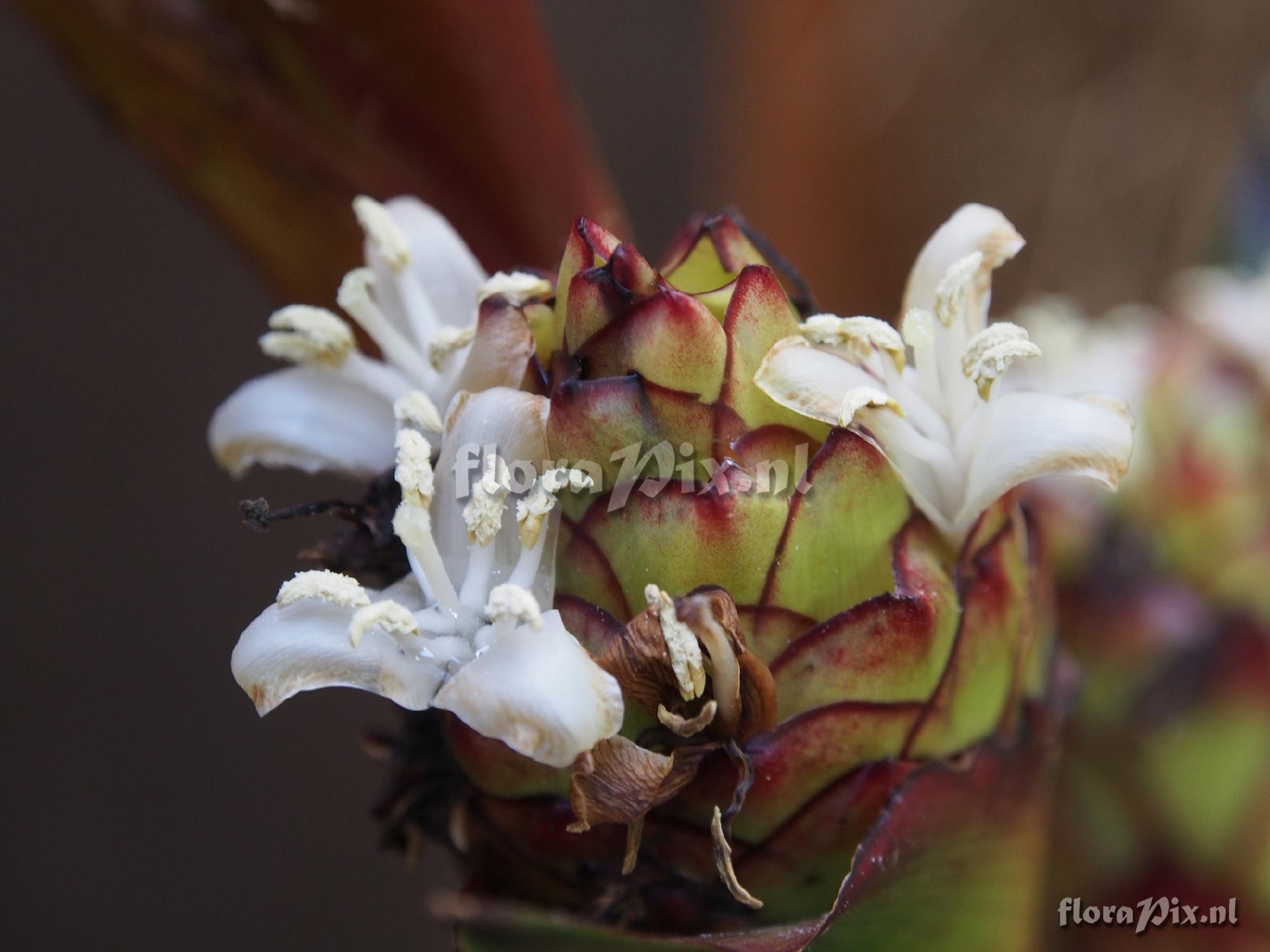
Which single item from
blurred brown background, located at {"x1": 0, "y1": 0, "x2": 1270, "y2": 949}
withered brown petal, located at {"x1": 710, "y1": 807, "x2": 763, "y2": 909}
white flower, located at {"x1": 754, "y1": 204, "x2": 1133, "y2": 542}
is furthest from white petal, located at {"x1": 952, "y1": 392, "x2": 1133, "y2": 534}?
blurred brown background, located at {"x1": 0, "y1": 0, "x2": 1270, "y2": 949}

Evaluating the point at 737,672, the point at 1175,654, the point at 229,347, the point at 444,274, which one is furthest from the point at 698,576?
the point at 229,347

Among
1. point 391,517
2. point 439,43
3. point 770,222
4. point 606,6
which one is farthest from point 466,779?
point 606,6

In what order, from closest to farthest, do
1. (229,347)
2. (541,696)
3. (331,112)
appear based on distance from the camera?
(541,696)
(331,112)
(229,347)

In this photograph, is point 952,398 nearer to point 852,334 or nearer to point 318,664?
point 852,334

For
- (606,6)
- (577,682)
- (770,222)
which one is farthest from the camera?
(606,6)

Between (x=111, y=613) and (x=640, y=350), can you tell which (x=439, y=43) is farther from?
(x=111, y=613)

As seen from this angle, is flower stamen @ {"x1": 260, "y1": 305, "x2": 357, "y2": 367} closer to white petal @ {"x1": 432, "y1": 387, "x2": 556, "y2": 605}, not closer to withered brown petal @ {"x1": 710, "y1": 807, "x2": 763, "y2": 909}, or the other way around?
white petal @ {"x1": 432, "y1": 387, "x2": 556, "y2": 605}

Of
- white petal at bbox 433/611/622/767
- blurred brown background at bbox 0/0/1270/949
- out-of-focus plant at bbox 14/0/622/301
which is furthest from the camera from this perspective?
blurred brown background at bbox 0/0/1270/949
